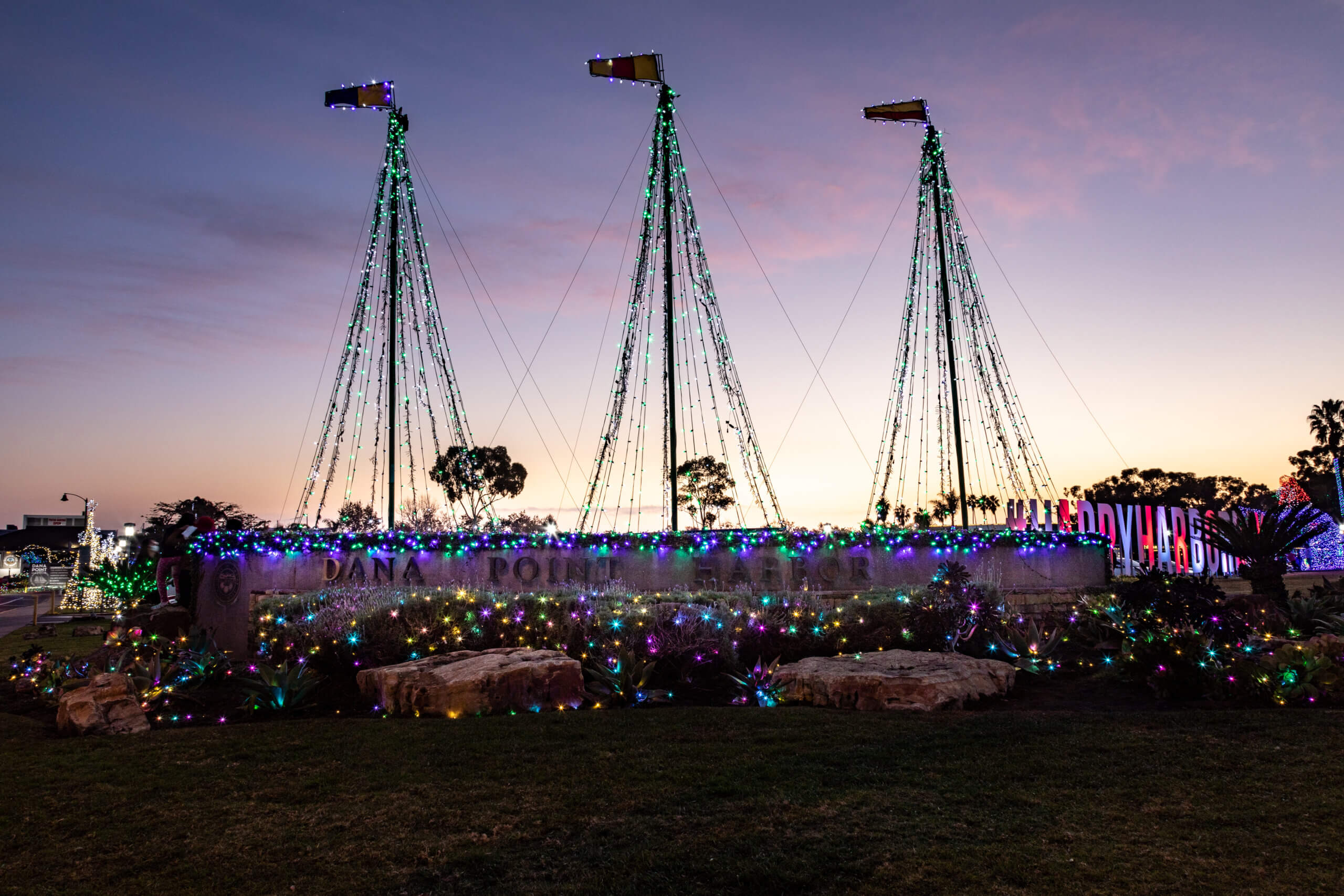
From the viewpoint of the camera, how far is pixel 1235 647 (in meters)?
9.31

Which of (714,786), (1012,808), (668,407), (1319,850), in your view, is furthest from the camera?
(668,407)

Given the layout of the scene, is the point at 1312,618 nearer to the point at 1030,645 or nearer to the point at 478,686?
the point at 1030,645

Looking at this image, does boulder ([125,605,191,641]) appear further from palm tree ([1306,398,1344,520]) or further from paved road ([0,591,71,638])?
palm tree ([1306,398,1344,520])

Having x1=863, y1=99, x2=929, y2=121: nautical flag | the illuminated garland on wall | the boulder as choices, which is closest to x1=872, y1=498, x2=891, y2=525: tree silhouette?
the illuminated garland on wall

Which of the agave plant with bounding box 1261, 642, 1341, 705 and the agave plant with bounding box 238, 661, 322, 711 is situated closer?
the agave plant with bounding box 1261, 642, 1341, 705

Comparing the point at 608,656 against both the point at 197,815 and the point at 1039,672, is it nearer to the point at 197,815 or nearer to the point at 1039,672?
the point at 197,815

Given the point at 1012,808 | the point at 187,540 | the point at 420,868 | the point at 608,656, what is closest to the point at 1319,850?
the point at 1012,808

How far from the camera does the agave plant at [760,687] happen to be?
9055 millimetres

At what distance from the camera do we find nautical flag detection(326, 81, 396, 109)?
19.6 m

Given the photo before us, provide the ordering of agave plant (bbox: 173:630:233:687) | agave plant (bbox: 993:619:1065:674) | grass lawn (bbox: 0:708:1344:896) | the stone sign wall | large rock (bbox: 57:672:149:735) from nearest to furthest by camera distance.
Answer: grass lawn (bbox: 0:708:1344:896) < large rock (bbox: 57:672:149:735) < agave plant (bbox: 173:630:233:687) < agave plant (bbox: 993:619:1065:674) < the stone sign wall

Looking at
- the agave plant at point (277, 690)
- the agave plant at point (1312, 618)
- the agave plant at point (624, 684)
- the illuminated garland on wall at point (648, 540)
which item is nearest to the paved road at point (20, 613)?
the illuminated garland on wall at point (648, 540)

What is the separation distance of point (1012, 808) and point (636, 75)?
59.9 ft

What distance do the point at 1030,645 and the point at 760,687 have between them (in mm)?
4386

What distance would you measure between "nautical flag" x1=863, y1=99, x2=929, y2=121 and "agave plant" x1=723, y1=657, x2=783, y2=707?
17432 mm
